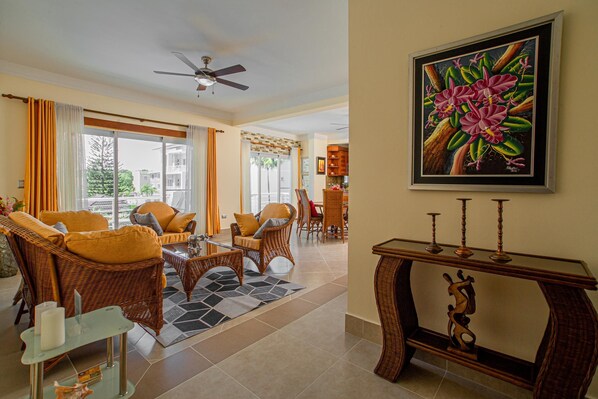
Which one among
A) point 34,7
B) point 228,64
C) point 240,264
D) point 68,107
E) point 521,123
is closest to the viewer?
point 521,123

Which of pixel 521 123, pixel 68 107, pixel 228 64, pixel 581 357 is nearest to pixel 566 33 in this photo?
pixel 521 123

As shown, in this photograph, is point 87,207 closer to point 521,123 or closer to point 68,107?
point 68,107

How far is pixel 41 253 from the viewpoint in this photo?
1.87 metres

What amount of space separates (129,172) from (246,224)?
2900mm

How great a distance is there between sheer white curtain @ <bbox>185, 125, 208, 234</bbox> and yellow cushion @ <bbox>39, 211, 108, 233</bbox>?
2202 mm

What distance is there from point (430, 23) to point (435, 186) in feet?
3.54

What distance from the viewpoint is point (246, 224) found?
429 cm

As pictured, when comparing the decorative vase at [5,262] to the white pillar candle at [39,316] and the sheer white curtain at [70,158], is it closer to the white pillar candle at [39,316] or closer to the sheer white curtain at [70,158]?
the sheer white curtain at [70,158]

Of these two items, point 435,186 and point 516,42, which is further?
point 435,186

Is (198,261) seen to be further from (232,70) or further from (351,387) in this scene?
(232,70)

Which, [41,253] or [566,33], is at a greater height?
[566,33]

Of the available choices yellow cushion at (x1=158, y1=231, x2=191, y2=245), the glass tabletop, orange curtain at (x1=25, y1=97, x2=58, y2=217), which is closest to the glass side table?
the glass tabletop

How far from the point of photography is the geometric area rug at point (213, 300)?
2381 millimetres

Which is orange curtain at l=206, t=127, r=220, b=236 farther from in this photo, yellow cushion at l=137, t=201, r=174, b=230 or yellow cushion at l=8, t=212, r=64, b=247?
yellow cushion at l=8, t=212, r=64, b=247
